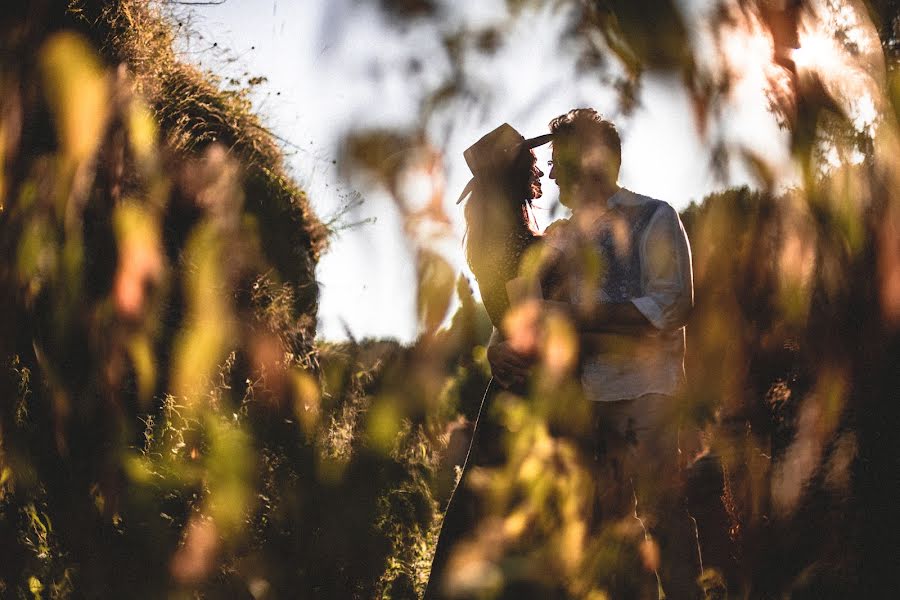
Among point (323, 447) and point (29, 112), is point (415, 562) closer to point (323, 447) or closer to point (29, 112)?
point (323, 447)

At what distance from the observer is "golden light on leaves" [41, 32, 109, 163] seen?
1104 millimetres

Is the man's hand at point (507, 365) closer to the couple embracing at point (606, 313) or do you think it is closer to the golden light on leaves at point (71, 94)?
the couple embracing at point (606, 313)

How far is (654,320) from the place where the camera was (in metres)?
2.00

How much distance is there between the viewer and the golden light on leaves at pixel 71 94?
43.4 inches

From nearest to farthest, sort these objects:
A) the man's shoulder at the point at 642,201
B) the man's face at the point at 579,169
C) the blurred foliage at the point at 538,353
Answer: the blurred foliage at the point at 538,353 < the man's face at the point at 579,169 < the man's shoulder at the point at 642,201

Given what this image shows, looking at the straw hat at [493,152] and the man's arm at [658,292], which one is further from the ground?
the straw hat at [493,152]

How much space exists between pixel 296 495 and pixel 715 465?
2.44 meters

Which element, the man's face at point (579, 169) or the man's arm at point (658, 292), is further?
the man's arm at point (658, 292)

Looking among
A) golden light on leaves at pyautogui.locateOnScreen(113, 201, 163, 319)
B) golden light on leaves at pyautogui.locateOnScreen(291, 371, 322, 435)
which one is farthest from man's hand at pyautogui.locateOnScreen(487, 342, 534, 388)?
golden light on leaves at pyautogui.locateOnScreen(291, 371, 322, 435)

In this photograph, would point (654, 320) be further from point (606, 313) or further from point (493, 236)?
point (493, 236)

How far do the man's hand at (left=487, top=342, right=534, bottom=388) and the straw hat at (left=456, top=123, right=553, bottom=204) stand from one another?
17.3 inches

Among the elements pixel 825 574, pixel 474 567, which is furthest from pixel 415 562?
pixel 825 574

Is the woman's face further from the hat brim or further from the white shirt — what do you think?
the white shirt

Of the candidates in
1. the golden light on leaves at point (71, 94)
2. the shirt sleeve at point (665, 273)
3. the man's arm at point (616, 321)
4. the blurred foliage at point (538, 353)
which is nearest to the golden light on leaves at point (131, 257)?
the blurred foliage at point (538, 353)
